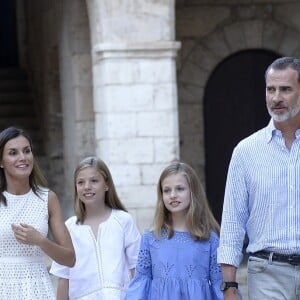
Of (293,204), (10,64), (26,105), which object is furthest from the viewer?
(10,64)

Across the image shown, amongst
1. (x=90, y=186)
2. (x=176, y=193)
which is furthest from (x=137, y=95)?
(x=176, y=193)

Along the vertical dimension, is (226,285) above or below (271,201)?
below

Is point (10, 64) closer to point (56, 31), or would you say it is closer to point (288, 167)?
point (56, 31)

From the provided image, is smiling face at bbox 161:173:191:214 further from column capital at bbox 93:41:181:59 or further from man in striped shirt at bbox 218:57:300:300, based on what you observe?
column capital at bbox 93:41:181:59

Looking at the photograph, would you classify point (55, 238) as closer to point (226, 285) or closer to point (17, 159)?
point (17, 159)

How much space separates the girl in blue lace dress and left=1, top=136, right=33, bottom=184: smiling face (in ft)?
2.23

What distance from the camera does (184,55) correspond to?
13.3 metres

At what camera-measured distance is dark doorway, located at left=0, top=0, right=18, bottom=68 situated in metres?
18.6

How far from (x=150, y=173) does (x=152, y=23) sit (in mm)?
1444

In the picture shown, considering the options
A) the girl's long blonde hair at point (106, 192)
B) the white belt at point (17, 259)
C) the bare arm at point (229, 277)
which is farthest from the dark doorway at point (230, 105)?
the bare arm at point (229, 277)

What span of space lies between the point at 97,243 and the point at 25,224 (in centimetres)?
102

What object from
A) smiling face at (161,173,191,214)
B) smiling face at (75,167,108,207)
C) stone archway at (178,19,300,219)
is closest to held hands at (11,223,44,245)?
smiling face at (161,173,191,214)

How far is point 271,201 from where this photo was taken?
15.8ft

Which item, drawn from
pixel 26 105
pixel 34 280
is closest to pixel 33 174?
pixel 34 280
